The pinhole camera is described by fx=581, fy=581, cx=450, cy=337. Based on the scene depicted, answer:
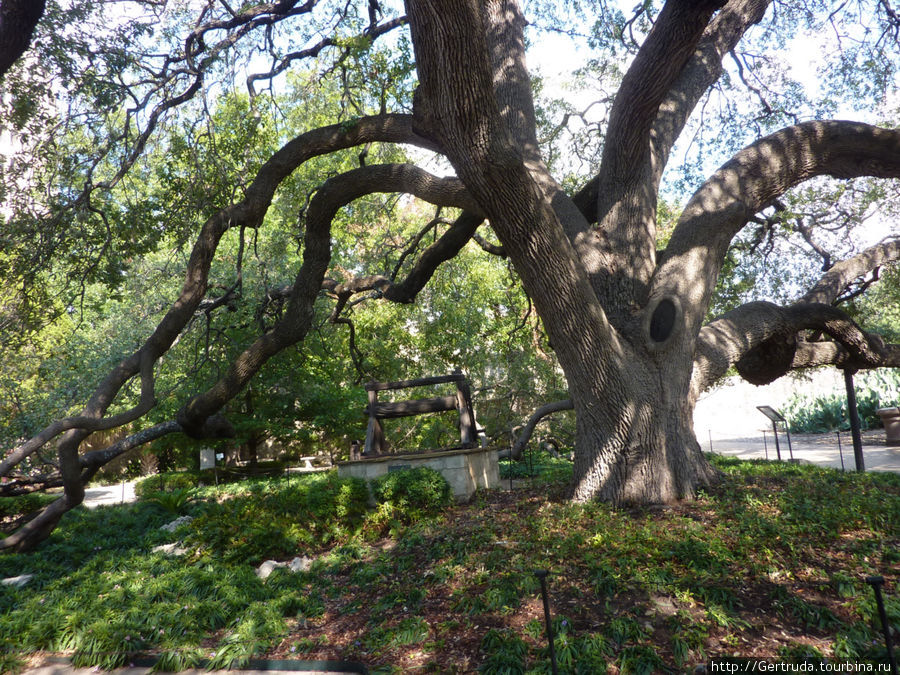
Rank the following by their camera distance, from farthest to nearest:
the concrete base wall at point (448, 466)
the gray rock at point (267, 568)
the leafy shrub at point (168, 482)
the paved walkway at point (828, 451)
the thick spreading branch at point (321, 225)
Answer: the leafy shrub at point (168, 482)
the paved walkway at point (828, 451)
the concrete base wall at point (448, 466)
the thick spreading branch at point (321, 225)
the gray rock at point (267, 568)


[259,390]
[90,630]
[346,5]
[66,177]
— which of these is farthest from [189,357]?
[90,630]

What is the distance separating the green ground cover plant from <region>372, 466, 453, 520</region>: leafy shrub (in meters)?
0.28

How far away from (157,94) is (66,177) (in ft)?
5.58

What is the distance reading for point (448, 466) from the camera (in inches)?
343

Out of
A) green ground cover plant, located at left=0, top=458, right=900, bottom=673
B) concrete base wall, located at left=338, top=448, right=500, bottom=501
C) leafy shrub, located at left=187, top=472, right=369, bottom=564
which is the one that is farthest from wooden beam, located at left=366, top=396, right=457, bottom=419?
green ground cover plant, located at left=0, top=458, right=900, bottom=673

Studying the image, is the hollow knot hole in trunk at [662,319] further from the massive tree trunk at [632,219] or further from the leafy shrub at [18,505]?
the leafy shrub at [18,505]

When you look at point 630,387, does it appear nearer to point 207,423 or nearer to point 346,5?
point 207,423

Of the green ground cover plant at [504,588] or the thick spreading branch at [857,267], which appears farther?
the thick spreading branch at [857,267]

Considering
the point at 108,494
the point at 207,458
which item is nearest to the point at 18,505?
the point at 207,458

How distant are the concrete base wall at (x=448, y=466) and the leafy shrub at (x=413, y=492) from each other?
506mm

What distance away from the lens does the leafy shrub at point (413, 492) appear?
25.6ft

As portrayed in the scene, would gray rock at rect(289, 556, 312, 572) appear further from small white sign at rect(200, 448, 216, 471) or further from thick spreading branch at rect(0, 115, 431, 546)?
small white sign at rect(200, 448, 216, 471)

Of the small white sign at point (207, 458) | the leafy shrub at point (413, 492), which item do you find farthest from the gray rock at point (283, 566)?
the small white sign at point (207, 458)

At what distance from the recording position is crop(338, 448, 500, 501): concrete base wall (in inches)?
341
